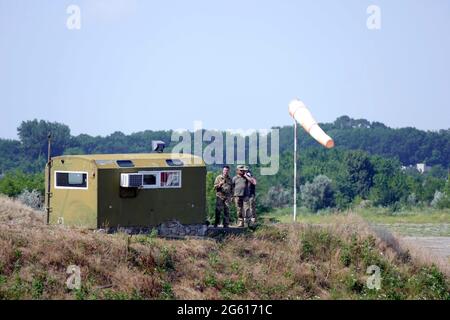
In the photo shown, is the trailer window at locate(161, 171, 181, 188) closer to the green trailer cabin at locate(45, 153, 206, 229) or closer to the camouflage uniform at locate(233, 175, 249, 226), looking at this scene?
the green trailer cabin at locate(45, 153, 206, 229)

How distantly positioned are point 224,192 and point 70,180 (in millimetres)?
4465

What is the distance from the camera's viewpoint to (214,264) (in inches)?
1172

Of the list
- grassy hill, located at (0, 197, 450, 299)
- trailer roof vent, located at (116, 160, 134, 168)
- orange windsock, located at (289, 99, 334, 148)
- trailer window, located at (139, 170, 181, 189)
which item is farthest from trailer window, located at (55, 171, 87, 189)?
orange windsock, located at (289, 99, 334, 148)

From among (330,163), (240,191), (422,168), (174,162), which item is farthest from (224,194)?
(422,168)

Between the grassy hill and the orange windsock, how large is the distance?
Answer: 2851 mm

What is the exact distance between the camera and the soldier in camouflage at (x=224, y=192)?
31766 millimetres

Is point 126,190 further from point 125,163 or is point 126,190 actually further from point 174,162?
point 174,162

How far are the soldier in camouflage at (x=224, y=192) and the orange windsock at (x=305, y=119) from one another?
9.68 feet

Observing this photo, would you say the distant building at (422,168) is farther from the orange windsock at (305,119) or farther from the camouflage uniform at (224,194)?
the camouflage uniform at (224,194)

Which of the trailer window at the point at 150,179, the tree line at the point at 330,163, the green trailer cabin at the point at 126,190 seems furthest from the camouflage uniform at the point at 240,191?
the tree line at the point at 330,163

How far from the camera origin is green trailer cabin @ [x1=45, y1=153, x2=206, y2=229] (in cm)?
2953

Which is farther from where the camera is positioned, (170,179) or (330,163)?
(330,163)

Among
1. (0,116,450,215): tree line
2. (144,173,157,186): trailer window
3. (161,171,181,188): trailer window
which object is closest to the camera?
(144,173,157,186): trailer window
